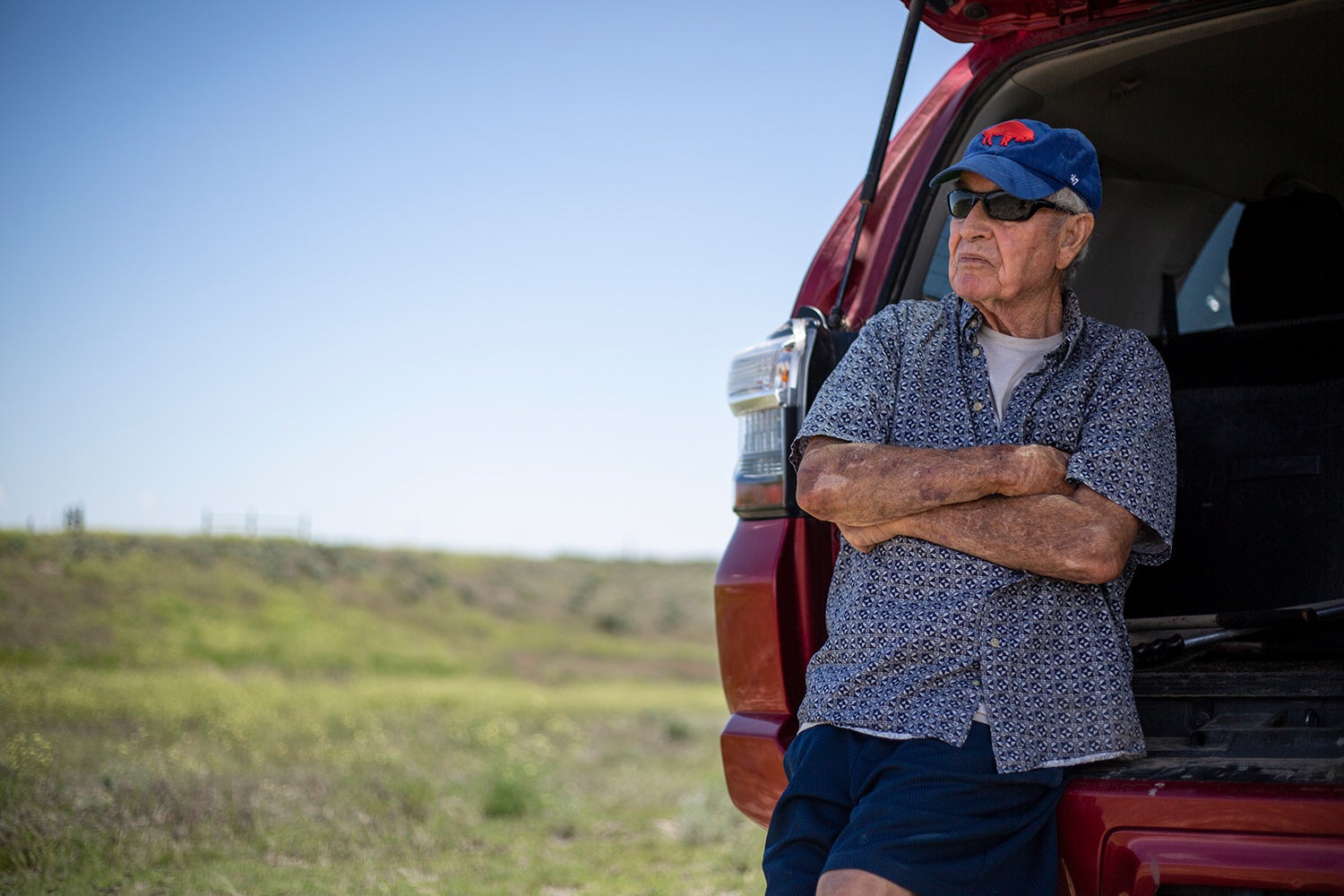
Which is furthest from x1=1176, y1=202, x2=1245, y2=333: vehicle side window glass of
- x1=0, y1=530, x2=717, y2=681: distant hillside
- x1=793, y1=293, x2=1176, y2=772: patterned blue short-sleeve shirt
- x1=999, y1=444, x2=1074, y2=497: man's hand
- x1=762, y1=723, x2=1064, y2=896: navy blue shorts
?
x1=0, y1=530, x2=717, y2=681: distant hillside

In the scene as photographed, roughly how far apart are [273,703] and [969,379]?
17.3 meters

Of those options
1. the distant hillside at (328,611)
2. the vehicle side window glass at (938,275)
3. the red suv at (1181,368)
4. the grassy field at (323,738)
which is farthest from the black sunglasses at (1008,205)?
the distant hillside at (328,611)

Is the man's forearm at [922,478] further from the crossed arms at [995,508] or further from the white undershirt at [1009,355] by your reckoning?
the white undershirt at [1009,355]

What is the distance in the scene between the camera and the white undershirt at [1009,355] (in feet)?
7.50

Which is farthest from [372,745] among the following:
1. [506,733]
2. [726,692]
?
[726,692]

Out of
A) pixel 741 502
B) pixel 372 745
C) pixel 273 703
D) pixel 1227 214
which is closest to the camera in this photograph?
pixel 741 502

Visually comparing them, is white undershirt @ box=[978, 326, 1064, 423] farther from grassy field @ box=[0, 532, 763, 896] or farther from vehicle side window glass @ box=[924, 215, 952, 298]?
grassy field @ box=[0, 532, 763, 896]

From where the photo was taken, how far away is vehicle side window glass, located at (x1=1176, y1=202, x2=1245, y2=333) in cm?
336

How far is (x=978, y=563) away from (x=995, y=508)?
95mm

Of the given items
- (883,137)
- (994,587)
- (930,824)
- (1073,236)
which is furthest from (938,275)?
(930,824)

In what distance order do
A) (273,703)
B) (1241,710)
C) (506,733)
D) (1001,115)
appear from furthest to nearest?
1. (273,703)
2. (506,733)
3. (1001,115)
4. (1241,710)

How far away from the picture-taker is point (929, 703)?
78.3 inches

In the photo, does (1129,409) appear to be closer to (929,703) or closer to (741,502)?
(929,703)

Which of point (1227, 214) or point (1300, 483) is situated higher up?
point (1227, 214)
